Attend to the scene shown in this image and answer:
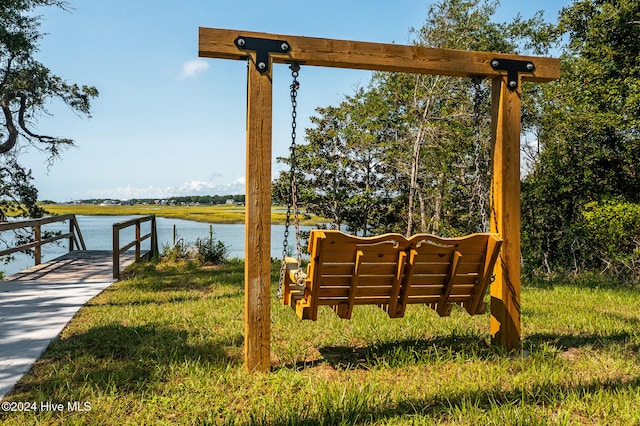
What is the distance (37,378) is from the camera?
11.1 ft

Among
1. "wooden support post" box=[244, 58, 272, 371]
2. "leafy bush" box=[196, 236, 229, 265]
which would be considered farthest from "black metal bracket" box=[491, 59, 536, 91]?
"leafy bush" box=[196, 236, 229, 265]

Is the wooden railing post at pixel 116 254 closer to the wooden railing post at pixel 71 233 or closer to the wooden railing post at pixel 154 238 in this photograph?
the wooden railing post at pixel 154 238

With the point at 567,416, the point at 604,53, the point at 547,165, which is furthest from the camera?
the point at 547,165

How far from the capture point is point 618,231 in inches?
370

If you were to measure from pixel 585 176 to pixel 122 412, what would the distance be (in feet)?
38.2

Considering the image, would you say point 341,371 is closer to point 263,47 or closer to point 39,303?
point 263,47

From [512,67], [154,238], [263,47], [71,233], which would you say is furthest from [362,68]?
[71,233]

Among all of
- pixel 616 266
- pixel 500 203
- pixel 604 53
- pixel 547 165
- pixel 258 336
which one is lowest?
pixel 616 266

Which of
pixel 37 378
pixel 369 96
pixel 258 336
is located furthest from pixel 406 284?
pixel 369 96

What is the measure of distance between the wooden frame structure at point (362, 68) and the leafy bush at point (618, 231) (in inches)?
257

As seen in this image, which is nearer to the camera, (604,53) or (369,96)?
(604,53)

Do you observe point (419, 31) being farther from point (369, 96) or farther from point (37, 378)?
point (37, 378)

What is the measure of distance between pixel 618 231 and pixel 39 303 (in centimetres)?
1058

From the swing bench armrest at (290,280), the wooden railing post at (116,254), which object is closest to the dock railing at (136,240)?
the wooden railing post at (116,254)
